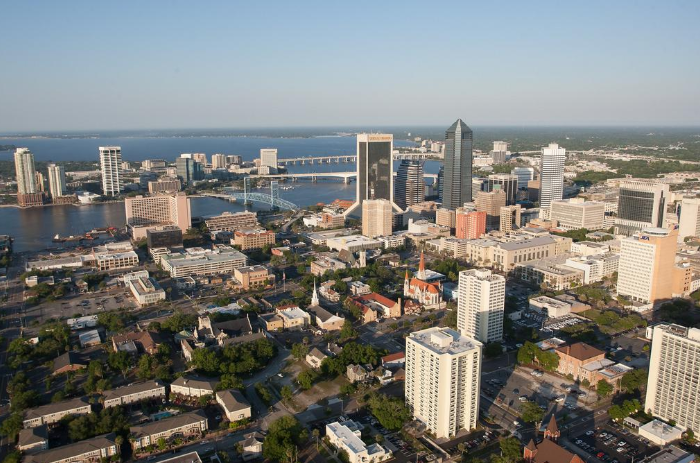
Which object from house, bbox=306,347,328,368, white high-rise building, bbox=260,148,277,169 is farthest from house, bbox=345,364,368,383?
white high-rise building, bbox=260,148,277,169

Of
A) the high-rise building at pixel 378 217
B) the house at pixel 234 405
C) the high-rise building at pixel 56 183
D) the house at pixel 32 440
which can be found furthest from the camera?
the high-rise building at pixel 56 183

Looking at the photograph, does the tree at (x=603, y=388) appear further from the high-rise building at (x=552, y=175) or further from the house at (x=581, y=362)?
the high-rise building at (x=552, y=175)

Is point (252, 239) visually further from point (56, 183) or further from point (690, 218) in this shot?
point (56, 183)

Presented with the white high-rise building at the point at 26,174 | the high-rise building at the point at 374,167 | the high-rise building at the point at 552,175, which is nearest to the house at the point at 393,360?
the high-rise building at the point at 374,167

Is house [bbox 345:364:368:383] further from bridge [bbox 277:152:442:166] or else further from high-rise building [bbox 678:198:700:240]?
bridge [bbox 277:152:442:166]

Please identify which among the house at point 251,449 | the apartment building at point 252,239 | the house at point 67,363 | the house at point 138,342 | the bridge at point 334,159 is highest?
the bridge at point 334,159

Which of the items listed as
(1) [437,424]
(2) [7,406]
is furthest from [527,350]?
(2) [7,406]

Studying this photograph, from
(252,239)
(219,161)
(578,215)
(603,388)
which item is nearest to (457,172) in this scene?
(578,215)
